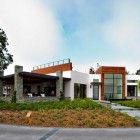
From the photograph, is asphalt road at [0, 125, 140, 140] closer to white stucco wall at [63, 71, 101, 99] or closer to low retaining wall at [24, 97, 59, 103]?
low retaining wall at [24, 97, 59, 103]

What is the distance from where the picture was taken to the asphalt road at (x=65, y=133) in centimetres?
1215

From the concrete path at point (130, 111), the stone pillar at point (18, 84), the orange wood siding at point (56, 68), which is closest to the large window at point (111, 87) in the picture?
the orange wood siding at point (56, 68)

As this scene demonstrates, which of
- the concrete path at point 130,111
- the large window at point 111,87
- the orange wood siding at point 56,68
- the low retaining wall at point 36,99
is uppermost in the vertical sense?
the orange wood siding at point 56,68

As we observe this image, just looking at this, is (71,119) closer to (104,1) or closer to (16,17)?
(104,1)

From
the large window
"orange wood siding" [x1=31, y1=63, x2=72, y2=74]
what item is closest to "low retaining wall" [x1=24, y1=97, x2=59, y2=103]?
"orange wood siding" [x1=31, y1=63, x2=72, y2=74]

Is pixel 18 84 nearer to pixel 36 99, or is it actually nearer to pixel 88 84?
pixel 36 99

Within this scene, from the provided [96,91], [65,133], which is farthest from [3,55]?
[65,133]

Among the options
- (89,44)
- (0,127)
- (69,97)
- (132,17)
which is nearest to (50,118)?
(0,127)

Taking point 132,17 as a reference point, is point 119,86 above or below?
below

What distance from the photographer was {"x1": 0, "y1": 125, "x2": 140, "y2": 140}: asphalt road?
12.1m

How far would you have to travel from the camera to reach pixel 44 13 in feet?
70.4

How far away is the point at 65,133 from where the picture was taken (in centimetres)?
1310

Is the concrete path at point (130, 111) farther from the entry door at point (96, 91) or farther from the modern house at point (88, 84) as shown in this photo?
the entry door at point (96, 91)

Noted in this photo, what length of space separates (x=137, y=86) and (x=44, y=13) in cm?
3194
